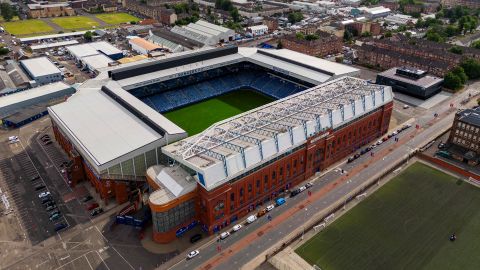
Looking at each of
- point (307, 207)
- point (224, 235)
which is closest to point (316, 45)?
point (307, 207)

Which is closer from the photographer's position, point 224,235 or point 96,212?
point 224,235

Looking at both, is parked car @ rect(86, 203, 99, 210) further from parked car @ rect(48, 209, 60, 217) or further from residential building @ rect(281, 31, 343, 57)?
residential building @ rect(281, 31, 343, 57)

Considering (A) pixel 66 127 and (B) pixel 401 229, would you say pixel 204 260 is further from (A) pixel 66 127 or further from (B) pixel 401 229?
(A) pixel 66 127

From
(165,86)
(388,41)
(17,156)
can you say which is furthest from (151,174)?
(388,41)

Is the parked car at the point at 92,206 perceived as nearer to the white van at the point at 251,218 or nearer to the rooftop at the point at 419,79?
the white van at the point at 251,218

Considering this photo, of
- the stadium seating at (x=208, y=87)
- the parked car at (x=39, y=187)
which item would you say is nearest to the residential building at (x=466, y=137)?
the stadium seating at (x=208, y=87)

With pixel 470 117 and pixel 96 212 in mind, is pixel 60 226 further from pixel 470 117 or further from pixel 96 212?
pixel 470 117

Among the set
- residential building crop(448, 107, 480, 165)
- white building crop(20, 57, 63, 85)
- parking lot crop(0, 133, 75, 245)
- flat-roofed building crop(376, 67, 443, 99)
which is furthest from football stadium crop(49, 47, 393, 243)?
white building crop(20, 57, 63, 85)
